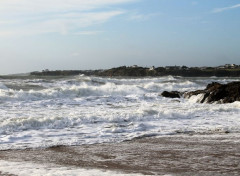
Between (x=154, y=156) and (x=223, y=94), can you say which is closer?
(x=154, y=156)

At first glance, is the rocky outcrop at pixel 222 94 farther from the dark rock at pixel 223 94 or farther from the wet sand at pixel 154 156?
the wet sand at pixel 154 156

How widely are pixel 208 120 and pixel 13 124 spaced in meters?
6.47

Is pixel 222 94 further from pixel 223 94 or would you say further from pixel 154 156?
pixel 154 156

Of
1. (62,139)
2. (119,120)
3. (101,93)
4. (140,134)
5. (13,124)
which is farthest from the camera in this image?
(101,93)

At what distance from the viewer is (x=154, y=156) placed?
22.7ft

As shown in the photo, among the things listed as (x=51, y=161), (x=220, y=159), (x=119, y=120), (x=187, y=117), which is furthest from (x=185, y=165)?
(x=187, y=117)

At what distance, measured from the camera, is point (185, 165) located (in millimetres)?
6129

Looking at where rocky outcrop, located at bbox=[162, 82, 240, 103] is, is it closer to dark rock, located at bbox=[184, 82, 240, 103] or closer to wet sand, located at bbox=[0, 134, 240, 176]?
dark rock, located at bbox=[184, 82, 240, 103]

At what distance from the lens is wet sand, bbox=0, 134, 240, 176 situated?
5938 millimetres

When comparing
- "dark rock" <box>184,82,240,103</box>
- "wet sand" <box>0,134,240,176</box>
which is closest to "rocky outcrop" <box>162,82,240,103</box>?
"dark rock" <box>184,82,240,103</box>

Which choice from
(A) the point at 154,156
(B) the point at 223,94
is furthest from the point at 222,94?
(A) the point at 154,156

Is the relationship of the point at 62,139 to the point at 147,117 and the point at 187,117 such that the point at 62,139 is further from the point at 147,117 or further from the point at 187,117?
the point at 187,117

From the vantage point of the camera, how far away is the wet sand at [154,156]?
594cm

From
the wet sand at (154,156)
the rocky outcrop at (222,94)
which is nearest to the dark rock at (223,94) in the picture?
the rocky outcrop at (222,94)
